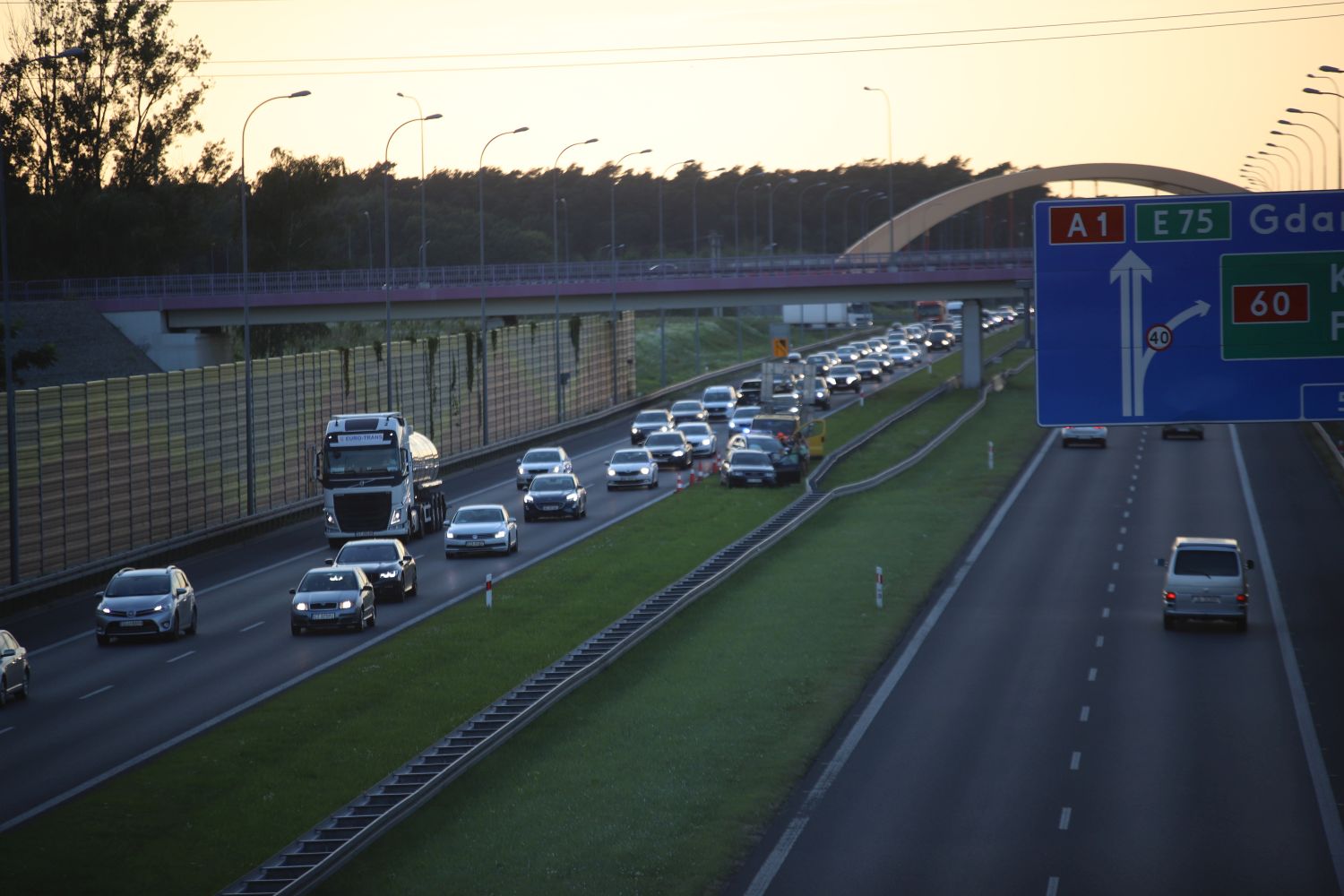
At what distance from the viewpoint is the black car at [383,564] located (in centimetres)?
3922

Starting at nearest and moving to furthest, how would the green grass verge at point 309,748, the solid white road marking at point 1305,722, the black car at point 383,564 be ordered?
the green grass verge at point 309,748 < the solid white road marking at point 1305,722 < the black car at point 383,564

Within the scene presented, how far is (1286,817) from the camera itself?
22.4 metres

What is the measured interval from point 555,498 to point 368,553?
14.2 m

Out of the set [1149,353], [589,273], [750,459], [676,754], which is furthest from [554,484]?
[589,273]

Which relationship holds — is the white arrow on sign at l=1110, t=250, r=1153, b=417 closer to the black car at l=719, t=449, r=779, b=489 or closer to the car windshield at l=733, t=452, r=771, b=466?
the black car at l=719, t=449, r=779, b=489

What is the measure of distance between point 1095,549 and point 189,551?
24024 millimetres

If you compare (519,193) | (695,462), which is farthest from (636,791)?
(519,193)

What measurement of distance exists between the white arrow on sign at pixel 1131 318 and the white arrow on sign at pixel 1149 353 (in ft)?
0.03

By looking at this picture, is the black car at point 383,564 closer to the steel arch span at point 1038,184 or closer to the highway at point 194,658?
the highway at point 194,658

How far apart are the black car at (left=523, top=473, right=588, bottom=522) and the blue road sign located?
3385cm

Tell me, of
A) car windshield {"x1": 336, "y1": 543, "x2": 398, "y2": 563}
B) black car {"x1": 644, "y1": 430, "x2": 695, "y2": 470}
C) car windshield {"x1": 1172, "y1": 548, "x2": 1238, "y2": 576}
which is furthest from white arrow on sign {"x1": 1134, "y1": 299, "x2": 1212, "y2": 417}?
black car {"x1": 644, "y1": 430, "x2": 695, "y2": 470}

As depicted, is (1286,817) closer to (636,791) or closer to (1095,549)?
(636,791)

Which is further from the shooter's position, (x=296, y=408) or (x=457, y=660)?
(x=296, y=408)

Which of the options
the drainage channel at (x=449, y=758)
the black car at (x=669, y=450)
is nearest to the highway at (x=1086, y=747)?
the drainage channel at (x=449, y=758)
